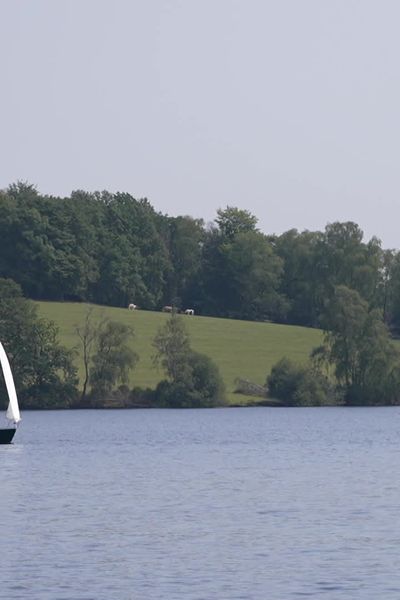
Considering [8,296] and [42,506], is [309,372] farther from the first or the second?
[42,506]

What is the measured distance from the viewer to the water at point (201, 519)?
39562 mm

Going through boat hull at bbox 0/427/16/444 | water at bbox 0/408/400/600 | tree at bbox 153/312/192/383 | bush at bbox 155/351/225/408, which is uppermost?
tree at bbox 153/312/192/383

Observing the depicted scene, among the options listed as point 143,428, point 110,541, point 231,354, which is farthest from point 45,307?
point 110,541

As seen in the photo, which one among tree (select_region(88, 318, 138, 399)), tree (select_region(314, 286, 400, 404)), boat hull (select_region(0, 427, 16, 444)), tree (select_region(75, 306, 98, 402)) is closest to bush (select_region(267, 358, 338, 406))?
tree (select_region(314, 286, 400, 404))

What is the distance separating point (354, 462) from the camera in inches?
3216

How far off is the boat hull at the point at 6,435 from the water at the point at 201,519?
1.91 feet

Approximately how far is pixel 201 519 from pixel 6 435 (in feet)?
148

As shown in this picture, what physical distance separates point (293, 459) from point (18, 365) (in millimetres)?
75572

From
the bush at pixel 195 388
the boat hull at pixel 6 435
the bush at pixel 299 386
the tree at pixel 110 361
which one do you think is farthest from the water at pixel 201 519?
the bush at pixel 299 386

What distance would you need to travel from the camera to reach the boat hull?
314 feet

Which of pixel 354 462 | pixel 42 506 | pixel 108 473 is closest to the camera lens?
pixel 42 506

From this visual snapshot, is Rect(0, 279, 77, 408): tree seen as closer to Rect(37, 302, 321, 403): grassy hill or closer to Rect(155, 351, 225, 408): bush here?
Rect(155, 351, 225, 408): bush

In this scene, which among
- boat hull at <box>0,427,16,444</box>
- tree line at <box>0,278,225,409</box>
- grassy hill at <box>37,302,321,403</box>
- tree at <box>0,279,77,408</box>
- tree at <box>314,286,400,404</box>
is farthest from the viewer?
grassy hill at <box>37,302,321,403</box>

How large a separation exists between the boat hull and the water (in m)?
0.58
